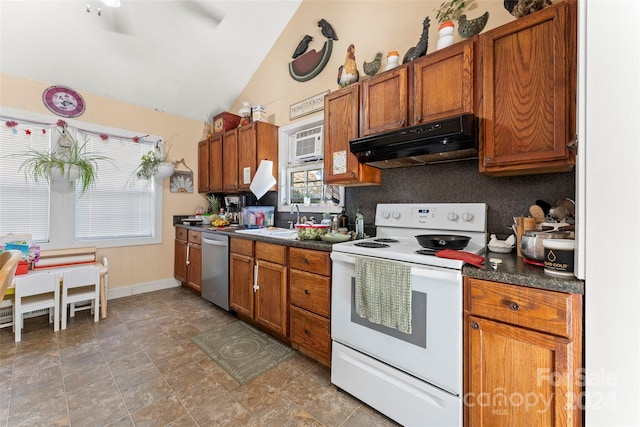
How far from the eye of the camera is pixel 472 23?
1.61m

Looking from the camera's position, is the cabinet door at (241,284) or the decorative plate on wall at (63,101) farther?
the decorative plate on wall at (63,101)

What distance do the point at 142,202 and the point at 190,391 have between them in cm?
274

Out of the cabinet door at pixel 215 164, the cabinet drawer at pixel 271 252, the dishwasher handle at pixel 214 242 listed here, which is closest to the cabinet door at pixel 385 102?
the cabinet drawer at pixel 271 252

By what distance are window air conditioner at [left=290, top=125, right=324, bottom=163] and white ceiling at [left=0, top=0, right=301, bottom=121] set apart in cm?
140

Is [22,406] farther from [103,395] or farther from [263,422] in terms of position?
[263,422]

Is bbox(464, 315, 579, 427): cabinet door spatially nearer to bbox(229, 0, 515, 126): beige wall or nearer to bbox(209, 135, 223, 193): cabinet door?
bbox(229, 0, 515, 126): beige wall

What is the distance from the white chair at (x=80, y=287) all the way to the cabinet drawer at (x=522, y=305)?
3.20 m

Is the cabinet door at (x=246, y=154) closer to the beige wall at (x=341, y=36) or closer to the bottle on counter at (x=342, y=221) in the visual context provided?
the beige wall at (x=341, y=36)

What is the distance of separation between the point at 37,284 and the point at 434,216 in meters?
3.36

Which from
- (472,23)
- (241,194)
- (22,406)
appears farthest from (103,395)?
(472,23)

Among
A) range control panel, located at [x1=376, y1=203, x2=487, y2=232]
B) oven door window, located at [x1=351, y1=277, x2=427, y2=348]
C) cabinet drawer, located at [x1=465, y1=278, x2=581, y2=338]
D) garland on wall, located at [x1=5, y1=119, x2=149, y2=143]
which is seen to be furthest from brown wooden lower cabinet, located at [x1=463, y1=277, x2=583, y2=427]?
garland on wall, located at [x1=5, y1=119, x2=149, y2=143]

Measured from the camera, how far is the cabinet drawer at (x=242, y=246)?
2.40 m

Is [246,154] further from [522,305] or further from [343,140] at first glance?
[522,305]

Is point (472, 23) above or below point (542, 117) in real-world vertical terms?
above
